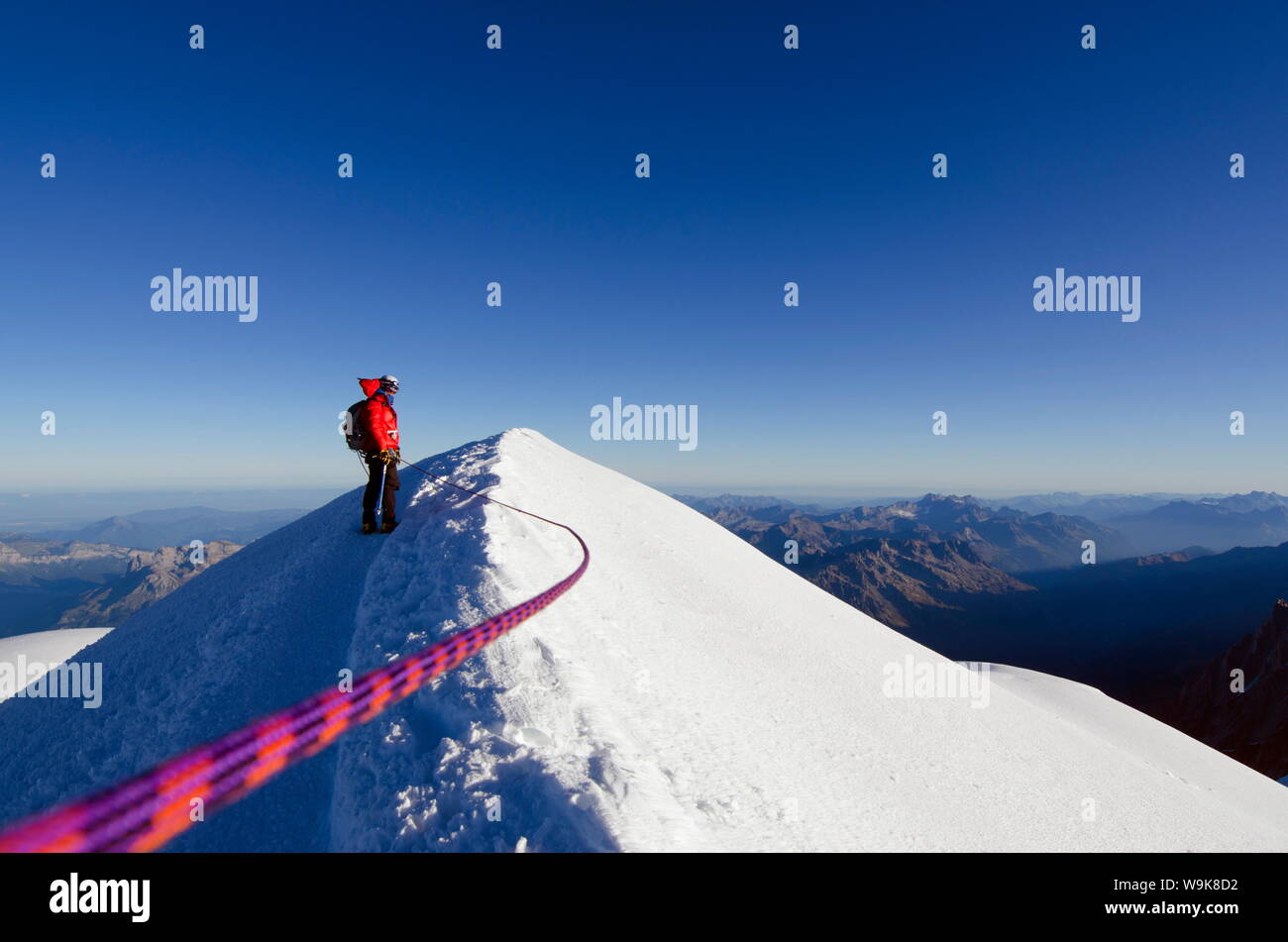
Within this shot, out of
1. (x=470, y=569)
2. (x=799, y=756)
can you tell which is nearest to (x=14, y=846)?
(x=470, y=569)

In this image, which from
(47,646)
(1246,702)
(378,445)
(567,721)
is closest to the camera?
(567,721)

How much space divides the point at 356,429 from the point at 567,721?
7266 mm

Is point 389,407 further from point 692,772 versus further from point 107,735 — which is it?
point 692,772

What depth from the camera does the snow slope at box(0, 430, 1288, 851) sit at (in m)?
4.62

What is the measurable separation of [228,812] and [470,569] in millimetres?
3560

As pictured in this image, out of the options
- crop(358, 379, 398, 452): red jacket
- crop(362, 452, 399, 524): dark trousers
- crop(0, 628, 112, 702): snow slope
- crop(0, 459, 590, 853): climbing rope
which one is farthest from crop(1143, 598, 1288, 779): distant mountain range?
crop(0, 628, 112, 702): snow slope

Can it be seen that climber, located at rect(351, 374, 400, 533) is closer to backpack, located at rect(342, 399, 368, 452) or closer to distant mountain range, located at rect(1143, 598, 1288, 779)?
backpack, located at rect(342, 399, 368, 452)

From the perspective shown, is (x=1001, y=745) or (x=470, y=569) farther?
(x=1001, y=745)

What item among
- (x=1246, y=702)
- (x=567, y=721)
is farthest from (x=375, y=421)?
(x=1246, y=702)

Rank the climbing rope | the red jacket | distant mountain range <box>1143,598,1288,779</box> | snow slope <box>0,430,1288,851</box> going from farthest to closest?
distant mountain range <box>1143,598,1288,779</box>, the red jacket, snow slope <box>0,430,1288,851</box>, the climbing rope

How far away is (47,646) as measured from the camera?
78.2 ft

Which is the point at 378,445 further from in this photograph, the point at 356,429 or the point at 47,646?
the point at 47,646

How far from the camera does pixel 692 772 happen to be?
5.24m

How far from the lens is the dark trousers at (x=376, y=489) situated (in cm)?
962
